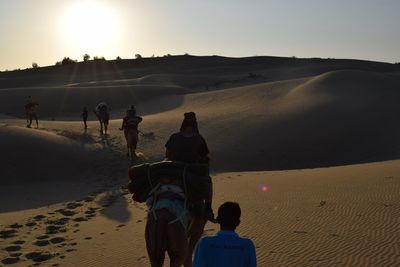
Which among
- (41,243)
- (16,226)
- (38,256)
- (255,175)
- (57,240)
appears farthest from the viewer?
(255,175)

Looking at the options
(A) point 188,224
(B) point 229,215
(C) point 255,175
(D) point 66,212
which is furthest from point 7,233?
(C) point 255,175

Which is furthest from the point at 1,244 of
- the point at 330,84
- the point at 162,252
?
the point at 330,84

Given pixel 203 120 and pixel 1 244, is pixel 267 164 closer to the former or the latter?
pixel 203 120

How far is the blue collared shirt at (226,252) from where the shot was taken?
4367mm

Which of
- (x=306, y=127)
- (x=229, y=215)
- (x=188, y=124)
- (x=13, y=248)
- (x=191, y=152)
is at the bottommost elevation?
(x=13, y=248)

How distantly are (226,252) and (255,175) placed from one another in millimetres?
14005

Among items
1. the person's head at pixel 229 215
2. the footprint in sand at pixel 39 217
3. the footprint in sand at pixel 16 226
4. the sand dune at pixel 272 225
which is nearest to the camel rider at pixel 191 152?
the person's head at pixel 229 215

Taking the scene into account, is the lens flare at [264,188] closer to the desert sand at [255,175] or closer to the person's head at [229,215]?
the desert sand at [255,175]

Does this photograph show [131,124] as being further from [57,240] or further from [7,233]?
[57,240]

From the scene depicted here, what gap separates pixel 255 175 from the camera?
18281 millimetres

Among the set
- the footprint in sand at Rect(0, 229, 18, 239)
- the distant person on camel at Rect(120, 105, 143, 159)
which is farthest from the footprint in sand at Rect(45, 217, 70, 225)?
the distant person on camel at Rect(120, 105, 143, 159)

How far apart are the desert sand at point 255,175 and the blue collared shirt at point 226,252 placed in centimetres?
395

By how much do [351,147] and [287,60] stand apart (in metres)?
75.4

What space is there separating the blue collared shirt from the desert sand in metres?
3.95
